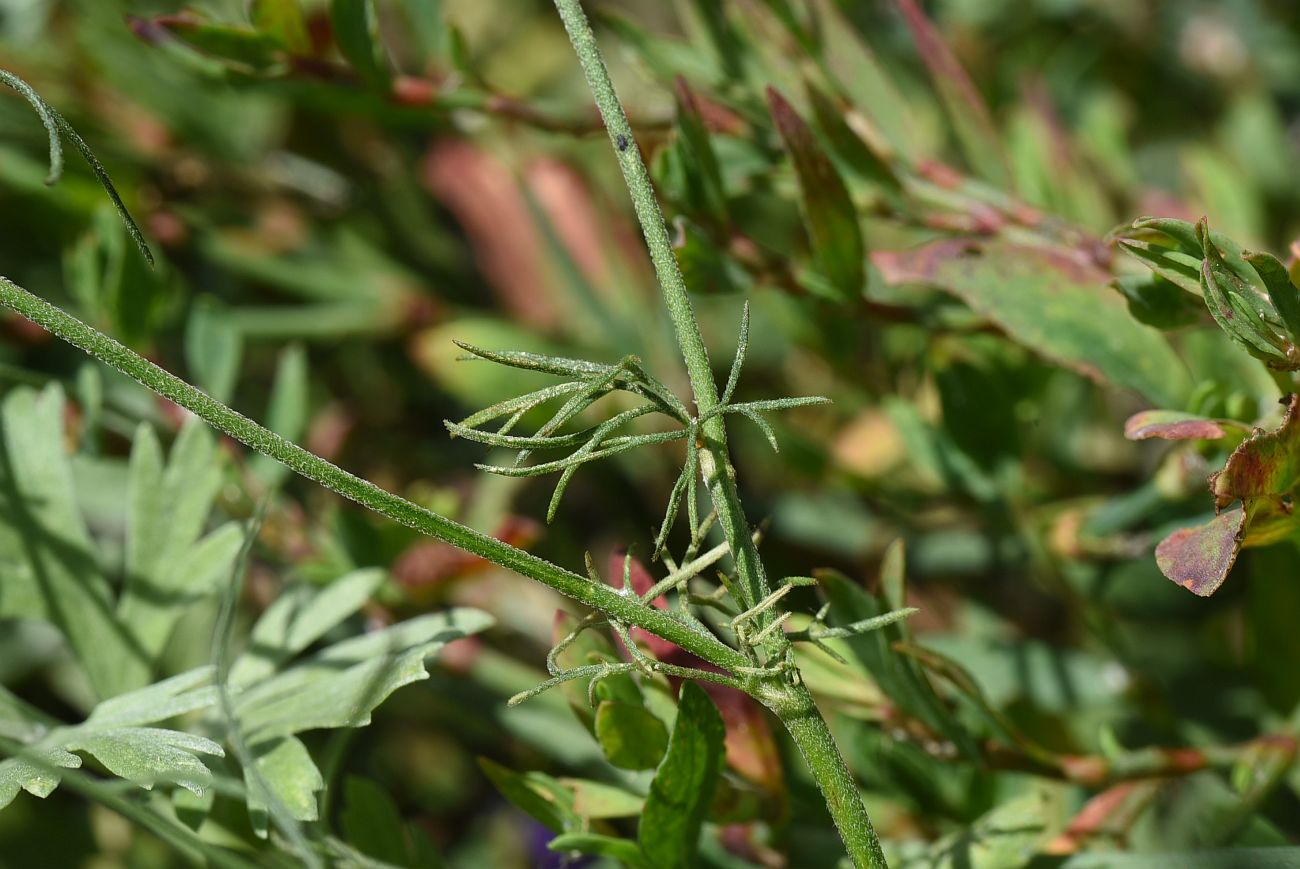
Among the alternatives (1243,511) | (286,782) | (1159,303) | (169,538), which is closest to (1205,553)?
(1243,511)

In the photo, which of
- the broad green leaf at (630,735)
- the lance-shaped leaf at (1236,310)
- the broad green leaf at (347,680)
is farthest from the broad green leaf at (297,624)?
the lance-shaped leaf at (1236,310)

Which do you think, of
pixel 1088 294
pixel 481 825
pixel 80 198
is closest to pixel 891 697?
pixel 1088 294

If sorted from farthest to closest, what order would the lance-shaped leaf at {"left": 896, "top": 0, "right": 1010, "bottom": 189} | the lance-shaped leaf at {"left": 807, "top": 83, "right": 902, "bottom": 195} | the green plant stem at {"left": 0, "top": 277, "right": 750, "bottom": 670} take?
the lance-shaped leaf at {"left": 896, "top": 0, "right": 1010, "bottom": 189} → the lance-shaped leaf at {"left": 807, "top": 83, "right": 902, "bottom": 195} → the green plant stem at {"left": 0, "top": 277, "right": 750, "bottom": 670}

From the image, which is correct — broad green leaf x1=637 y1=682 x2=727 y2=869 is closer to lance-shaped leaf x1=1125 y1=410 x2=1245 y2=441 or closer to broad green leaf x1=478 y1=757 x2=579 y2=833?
broad green leaf x1=478 y1=757 x2=579 y2=833

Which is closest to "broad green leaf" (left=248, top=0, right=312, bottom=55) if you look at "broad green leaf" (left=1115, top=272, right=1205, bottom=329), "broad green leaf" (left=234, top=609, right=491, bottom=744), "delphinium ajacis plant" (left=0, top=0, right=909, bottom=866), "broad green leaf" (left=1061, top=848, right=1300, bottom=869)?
"delphinium ajacis plant" (left=0, top=0, right=909, bottom=866)

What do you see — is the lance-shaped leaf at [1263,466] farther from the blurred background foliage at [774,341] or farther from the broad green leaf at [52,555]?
the broad green leaf at [52,555]

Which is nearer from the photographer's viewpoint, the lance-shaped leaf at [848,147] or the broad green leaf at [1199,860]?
the broad green leaf at [1199,860]

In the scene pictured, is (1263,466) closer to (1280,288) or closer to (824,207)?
(1280,288)
